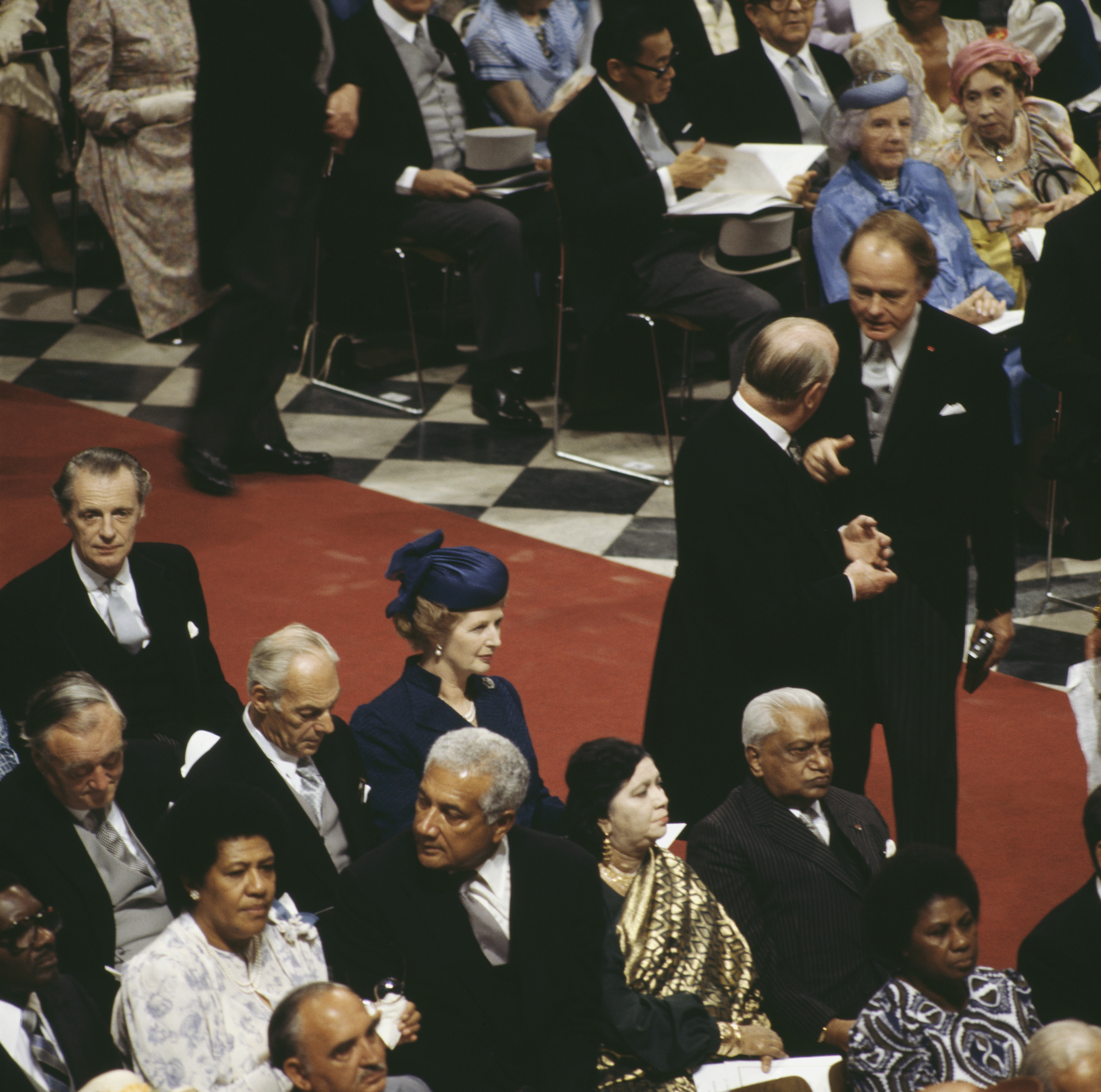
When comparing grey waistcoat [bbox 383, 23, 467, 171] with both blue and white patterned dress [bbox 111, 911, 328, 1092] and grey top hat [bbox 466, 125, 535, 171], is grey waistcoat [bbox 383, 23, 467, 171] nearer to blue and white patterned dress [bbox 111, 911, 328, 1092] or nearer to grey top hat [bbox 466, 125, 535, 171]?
grey top hat [bbox 466, 125, 535, 171]

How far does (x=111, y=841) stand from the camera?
9.00ft

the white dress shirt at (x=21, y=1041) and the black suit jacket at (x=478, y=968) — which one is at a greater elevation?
the white dress shirt at (x=21, y=1041)

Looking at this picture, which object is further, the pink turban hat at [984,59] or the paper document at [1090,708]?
the pink turban hat at [984,59]

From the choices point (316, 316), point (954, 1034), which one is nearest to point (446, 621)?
point (954, 1034)

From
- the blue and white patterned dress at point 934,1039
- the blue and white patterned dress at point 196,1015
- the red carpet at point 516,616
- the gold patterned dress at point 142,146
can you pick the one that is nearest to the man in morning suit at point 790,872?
the red carpet at point 516,616

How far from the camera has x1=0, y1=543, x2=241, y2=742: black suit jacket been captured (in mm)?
3238

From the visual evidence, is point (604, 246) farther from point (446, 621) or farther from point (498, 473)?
point (446, 621)

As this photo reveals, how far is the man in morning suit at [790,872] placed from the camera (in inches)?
113

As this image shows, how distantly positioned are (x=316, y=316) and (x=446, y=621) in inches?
142

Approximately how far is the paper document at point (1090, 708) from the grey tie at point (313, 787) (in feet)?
4.88

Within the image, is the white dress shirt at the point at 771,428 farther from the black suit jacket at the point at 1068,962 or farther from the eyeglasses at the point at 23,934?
the eyeglasses at the point at 23,934

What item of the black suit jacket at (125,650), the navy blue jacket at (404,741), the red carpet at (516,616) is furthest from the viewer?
the red carpet at (516,616)

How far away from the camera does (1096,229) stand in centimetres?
385

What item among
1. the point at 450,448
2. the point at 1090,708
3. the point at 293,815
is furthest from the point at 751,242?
the point at 293,815
